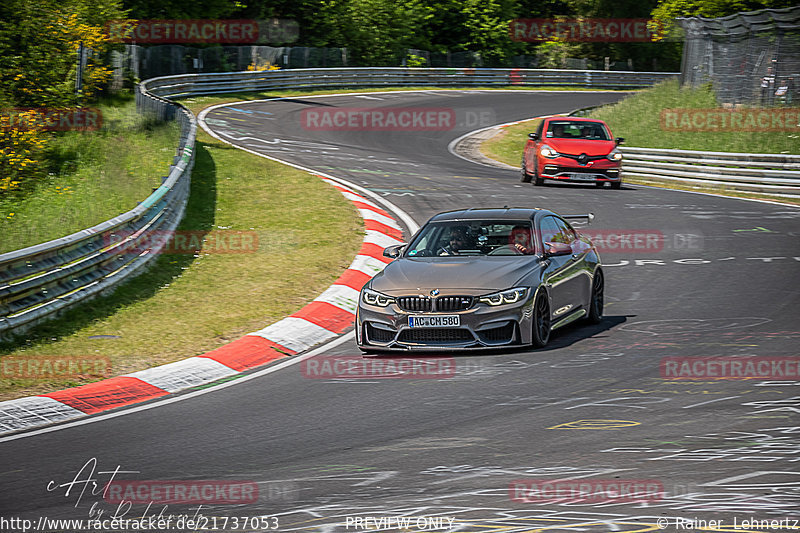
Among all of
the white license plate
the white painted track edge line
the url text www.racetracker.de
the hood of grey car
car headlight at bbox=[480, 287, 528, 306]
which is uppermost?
the hood of grey car

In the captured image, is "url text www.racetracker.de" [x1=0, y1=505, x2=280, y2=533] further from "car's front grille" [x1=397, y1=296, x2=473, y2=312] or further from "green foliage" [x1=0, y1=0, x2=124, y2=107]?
"green foliage" [x1=0, y1=0, x2=124, y2=107]

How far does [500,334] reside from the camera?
949 cm

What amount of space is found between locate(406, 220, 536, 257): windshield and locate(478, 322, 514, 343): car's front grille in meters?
1.34

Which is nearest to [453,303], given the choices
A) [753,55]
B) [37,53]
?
[37,53]

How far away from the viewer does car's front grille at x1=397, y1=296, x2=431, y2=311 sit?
958cm

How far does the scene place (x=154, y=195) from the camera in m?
14.0

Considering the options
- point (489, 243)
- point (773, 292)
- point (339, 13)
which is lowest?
point (773, 292)

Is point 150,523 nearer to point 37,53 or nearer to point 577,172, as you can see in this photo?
point 577,172

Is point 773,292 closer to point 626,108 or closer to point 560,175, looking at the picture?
point 560,175

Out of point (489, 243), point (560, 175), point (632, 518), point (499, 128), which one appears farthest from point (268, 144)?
point (632, 518)

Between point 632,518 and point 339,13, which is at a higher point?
point 339,13

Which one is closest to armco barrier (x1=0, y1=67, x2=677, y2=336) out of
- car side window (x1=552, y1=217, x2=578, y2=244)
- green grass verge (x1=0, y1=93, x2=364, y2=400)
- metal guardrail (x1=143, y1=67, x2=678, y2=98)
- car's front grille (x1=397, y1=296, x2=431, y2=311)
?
green grass verge (x1=0, y1=93, x2=364, y2=400)

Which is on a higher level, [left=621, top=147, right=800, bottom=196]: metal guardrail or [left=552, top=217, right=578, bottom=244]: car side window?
[left=552, top=217, right=578, bottom=244]: car side window

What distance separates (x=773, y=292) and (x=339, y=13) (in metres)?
53.4
